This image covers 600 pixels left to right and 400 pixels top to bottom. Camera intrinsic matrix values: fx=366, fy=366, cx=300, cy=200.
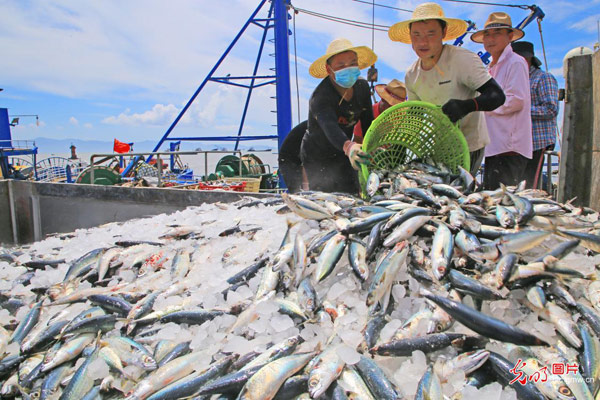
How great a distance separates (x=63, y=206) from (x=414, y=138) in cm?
471

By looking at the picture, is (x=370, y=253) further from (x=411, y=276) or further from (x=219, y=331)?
(x=219, y=331)

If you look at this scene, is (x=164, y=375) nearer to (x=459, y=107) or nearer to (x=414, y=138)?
(x=459, y=107)

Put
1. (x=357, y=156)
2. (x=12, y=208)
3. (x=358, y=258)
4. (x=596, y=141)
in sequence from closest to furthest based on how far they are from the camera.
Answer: (x=358, y=258) → (x=357, y=156) → (x=596, y=141) → (x=12, y=208)

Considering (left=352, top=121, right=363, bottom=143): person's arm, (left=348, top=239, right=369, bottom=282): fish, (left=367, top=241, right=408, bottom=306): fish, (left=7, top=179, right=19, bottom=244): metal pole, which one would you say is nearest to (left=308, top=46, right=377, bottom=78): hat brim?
(left=352, top=121, right=363, bottom=143): person's arm

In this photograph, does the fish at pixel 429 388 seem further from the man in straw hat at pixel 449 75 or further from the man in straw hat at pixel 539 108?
the man in straw hat at pixel 539 108

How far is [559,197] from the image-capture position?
423 centimetres

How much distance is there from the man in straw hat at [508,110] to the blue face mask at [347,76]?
1.50 metres

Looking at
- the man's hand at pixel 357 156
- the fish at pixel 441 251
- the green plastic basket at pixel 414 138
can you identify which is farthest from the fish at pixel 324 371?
the green plastic basket at pixel 414 138

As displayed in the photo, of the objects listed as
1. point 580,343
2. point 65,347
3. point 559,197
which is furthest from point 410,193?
point 559,197

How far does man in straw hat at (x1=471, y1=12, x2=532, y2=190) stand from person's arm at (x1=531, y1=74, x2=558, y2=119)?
55cm

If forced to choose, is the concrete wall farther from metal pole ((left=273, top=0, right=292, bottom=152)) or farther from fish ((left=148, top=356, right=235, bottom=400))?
metal pole ((left=273, top=0, right=292, bottom=152))

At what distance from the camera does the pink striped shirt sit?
11.7 feet

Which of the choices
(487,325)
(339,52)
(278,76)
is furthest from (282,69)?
(487,325)

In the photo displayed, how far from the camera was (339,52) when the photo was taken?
336cm
